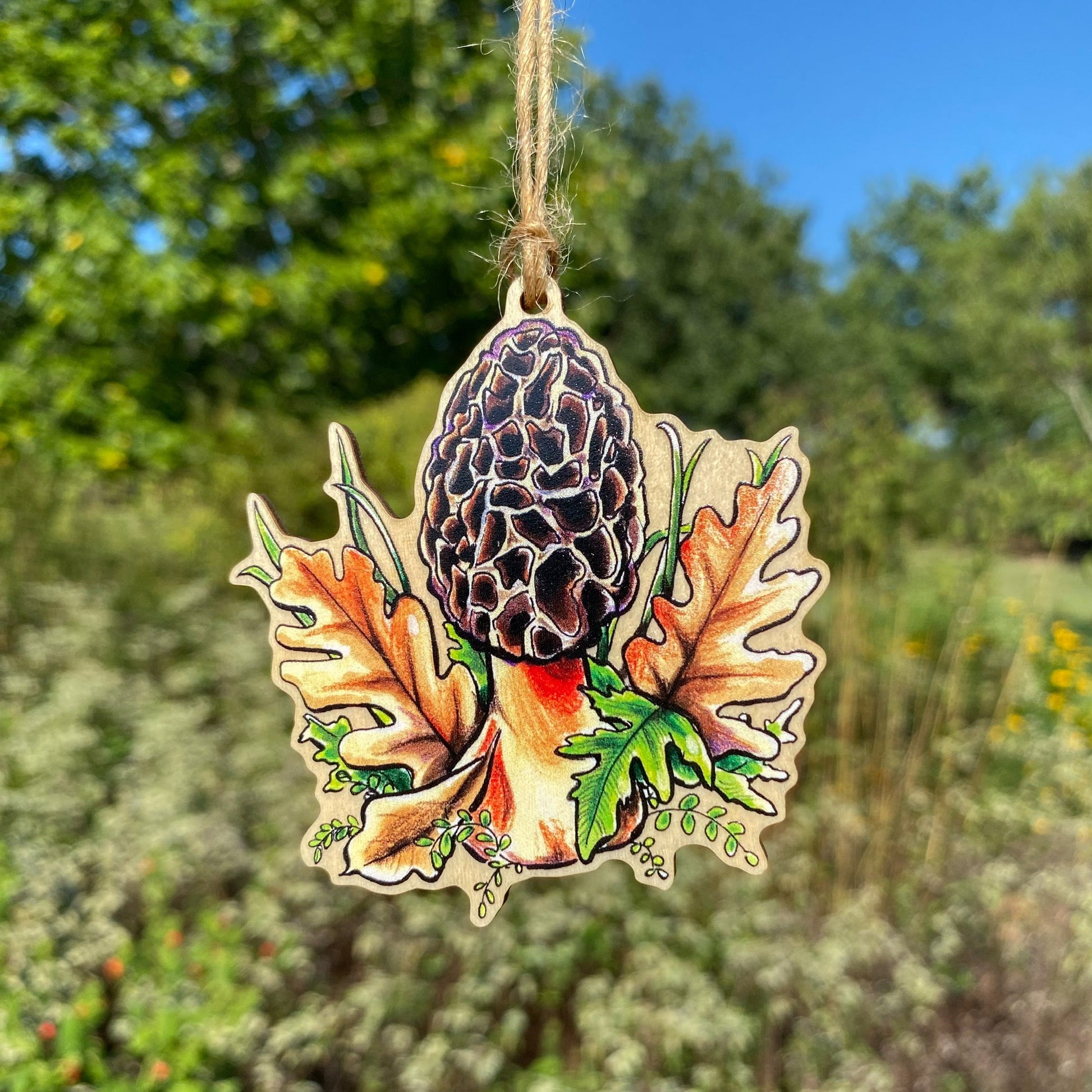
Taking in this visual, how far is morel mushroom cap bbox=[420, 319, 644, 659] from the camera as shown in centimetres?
49

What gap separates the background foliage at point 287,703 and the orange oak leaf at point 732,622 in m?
0.26

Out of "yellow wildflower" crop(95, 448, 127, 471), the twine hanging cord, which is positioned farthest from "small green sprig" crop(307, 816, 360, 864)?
"yellow wildflower" crop(95, 448, 127, 471)

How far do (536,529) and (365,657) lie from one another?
0.41 ft

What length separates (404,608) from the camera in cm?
50

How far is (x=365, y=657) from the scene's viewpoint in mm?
501

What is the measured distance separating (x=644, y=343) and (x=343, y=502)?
5.62m

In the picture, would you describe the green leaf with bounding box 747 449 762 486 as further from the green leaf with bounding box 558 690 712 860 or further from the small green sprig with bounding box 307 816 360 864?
the small green sprig with bounding box 307 816 360 864

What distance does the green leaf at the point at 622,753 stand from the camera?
0.50 metres

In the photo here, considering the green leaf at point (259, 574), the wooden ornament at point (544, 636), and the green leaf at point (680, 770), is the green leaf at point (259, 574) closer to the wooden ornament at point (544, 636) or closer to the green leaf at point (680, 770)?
the wooden ornament at point (544, 636)

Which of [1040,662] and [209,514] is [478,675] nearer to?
[209,514]

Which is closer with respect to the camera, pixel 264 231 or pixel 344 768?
pixel 344 768

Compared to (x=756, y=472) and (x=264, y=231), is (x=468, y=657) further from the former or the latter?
(x=264, y=231)

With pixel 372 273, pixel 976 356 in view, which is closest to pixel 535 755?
pixel 372 273

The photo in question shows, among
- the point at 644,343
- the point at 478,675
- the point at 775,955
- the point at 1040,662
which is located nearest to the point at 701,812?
the point at 478,675
